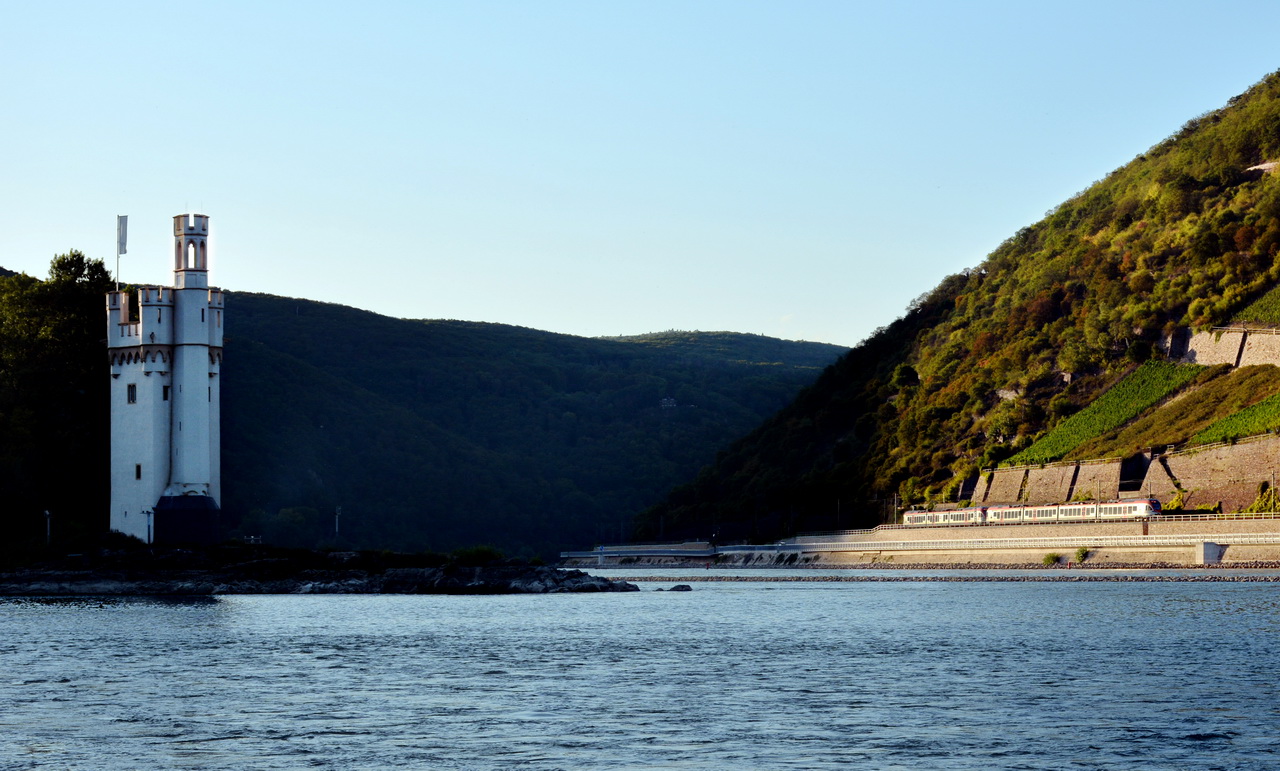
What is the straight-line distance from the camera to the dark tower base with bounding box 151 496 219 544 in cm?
7825

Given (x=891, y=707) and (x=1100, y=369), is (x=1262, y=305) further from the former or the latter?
(x=891, y=707)

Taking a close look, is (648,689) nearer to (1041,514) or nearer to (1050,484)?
(1041,514)

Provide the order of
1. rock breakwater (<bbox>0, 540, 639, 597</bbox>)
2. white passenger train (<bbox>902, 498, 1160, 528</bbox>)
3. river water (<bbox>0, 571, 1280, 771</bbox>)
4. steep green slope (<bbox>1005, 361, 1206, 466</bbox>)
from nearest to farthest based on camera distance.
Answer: river water (<bbox>0, 571, 1280, 771</bbox>)
rock breakwater (<bbox>0, 540, 639, 597</bbox>)
white passenger train (<bbox>902, 498, 1160, 528</bbox>)
steep green slope (<bbox>1005, 361, 1206, 466</bbox>)

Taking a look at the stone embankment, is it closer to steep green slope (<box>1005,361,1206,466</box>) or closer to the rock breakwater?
steep green slope (<box>1005,361,1206,466</box>)

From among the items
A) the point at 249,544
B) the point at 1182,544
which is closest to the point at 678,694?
the point at 249,544

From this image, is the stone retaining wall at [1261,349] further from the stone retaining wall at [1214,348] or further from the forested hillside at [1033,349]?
the forested hillside at [1033,349]

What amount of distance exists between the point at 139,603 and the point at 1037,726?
5316cm

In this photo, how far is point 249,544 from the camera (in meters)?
84.4

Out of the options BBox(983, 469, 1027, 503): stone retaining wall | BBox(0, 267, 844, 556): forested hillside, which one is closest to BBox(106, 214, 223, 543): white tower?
BBox(0, 267, 844, 556): forested hillside

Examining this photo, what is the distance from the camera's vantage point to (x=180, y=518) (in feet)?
257

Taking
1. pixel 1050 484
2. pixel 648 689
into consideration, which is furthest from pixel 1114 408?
pixel 648 689

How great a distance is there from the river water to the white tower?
12967 mm

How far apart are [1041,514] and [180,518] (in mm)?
65346

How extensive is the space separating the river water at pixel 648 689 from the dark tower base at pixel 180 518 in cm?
1241
